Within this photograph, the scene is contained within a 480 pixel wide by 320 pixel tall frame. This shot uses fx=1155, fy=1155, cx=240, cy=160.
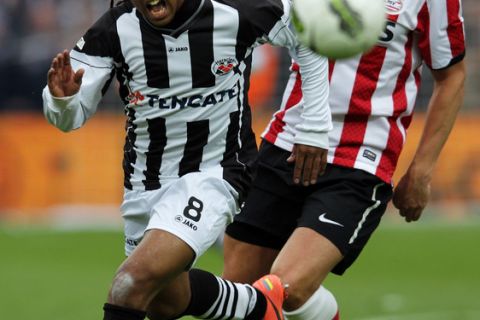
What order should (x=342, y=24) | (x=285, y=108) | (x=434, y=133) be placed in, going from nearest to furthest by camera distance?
(x=342, y=24)
(x=434, y=133)
(x=285, y=108)

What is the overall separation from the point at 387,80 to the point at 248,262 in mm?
1313

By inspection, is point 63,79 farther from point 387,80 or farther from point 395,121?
point 395,121

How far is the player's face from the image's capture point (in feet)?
18.6

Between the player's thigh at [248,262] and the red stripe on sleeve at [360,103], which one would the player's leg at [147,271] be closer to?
the player's thigh at [248,262]

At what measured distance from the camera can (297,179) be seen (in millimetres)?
6113

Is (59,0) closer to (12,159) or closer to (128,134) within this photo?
(12,159)

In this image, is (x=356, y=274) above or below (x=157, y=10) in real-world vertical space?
below

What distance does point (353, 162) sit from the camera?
644 centimetres

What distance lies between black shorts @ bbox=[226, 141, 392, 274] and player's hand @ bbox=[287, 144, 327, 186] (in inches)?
11.7

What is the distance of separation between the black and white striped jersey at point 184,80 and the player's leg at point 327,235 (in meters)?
0.45

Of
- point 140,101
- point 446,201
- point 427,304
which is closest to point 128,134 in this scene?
point 140,101

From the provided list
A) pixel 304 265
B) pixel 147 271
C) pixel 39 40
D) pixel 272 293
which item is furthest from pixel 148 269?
pixel 39 40

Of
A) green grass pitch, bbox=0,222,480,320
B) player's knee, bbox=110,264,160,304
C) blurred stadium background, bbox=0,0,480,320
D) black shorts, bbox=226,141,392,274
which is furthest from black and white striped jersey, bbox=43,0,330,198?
blurred stadium background, bbox=0,0,480,320

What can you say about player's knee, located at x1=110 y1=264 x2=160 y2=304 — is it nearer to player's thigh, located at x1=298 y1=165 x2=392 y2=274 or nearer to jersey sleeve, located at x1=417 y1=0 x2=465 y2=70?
player's thigh, located at x1=298 y1=165 x2=392 y2=274
